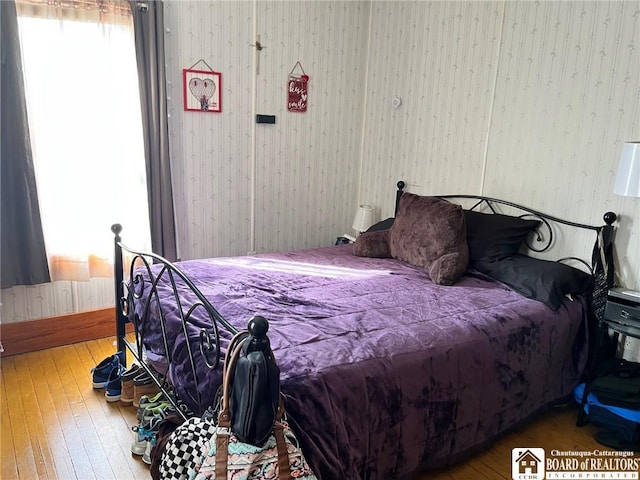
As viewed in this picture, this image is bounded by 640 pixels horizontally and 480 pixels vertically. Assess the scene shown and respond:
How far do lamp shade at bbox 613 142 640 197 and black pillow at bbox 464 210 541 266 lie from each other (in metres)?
0.64

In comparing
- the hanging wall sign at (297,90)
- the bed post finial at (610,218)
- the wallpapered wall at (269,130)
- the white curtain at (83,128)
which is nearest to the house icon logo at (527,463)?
the bed post finial at (610,218)

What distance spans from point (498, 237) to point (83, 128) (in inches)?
104

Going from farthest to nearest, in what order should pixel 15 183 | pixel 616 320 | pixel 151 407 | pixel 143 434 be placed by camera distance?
1. pixel 15 183
2. pixel 616 320
3. pixel 151 407
4. pixel 143 434

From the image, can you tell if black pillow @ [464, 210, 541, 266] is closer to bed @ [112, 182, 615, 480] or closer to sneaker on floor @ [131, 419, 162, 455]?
bed @ [112, 182, 615, 480]

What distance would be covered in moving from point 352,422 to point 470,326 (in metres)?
0.78

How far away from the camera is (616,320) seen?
2480 millimetres

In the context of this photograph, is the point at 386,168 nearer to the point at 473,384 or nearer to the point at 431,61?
the point at 431,61

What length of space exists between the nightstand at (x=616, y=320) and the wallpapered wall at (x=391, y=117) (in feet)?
0.82

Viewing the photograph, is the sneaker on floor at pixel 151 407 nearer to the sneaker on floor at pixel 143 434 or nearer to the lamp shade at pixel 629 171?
the sneaker on floor at pixel 143 434

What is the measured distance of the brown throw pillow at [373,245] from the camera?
11.3 ft

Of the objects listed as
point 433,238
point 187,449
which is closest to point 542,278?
point 433,238

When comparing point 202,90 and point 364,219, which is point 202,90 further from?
point 364,219

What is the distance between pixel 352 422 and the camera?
1.80 metres

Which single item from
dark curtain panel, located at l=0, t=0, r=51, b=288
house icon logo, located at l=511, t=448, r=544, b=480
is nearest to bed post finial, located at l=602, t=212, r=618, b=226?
house icon logo, located at l=511, t=448, r=544, b=480
